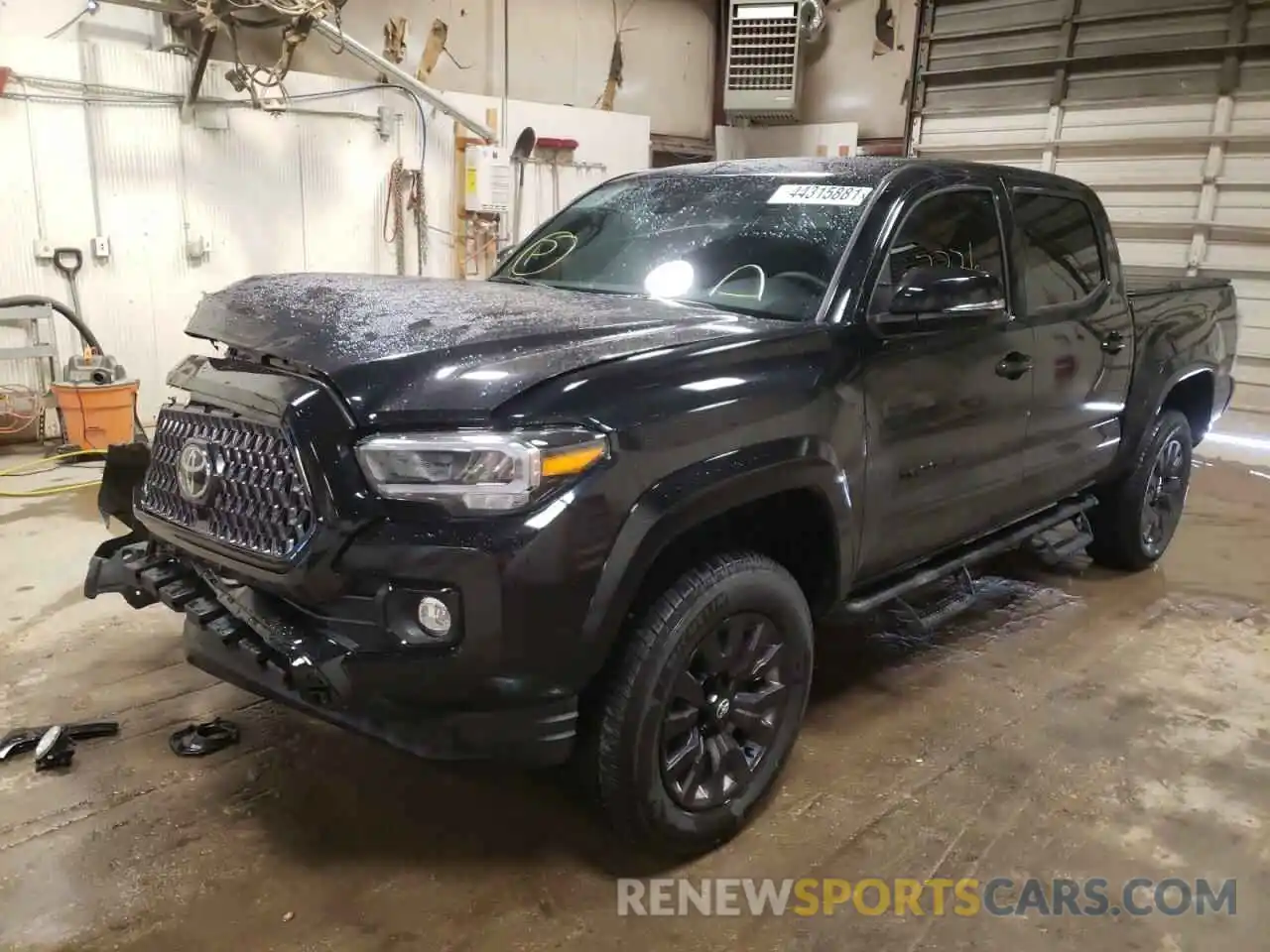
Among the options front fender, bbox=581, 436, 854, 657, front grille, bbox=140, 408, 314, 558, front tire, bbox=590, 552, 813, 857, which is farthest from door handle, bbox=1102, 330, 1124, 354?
front grille, bbox=140, 408, 314, 558

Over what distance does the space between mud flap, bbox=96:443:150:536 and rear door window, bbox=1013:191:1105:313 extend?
9.52 ft

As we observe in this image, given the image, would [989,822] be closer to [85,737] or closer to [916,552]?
[916,552]

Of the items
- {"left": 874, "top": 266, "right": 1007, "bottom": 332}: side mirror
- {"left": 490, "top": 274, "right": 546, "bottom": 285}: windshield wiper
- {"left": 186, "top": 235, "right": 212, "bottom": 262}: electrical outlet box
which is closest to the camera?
{"left": 874, "top": 266, "right": 1007, "bottom": 332}: side mirror

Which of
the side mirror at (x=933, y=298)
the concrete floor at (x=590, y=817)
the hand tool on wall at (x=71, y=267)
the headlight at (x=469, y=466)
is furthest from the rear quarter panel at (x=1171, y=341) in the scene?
the hand tool on wall at (x=71, y=267)

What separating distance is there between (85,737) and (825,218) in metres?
2.69

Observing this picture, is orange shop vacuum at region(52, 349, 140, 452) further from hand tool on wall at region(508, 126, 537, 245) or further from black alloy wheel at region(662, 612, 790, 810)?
black alloy wheel at region(662, 612, 790, 810)

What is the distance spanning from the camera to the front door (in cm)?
276

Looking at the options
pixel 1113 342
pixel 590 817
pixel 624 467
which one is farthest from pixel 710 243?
pixel 1113 342

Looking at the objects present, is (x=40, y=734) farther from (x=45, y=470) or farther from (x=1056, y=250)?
(x=1056, y=250)

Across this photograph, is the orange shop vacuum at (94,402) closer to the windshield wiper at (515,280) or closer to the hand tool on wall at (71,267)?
the hand tool on wall at (71,267)

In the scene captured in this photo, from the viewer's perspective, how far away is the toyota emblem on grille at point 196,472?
7.29 ft

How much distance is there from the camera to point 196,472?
2.24 metres

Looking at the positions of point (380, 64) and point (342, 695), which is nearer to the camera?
point (342, 695)

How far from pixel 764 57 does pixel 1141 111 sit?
327cm
